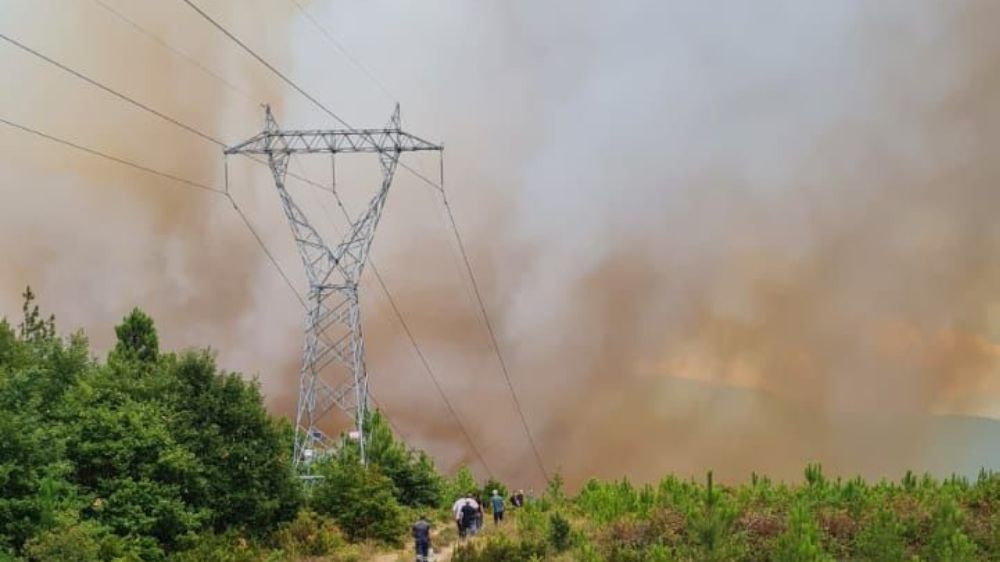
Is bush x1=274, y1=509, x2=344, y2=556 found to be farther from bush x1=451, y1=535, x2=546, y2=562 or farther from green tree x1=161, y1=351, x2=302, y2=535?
bush x1=451, y1=535, x2=546, y2=562

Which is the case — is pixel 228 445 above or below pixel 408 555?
above

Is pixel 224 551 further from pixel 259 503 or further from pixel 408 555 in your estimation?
pixel 408 555

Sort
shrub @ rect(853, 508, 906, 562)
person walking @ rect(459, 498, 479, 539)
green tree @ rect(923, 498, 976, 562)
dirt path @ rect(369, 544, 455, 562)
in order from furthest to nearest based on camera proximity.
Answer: person walking @ rect(459, 498, 479, 539)
dirt path @ rect(369, 544, 455, 562)
shrub @ rect(853, 508, 906, 562)
green tree @ rect(923, 498, 976, 562)

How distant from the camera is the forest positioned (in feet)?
82.4

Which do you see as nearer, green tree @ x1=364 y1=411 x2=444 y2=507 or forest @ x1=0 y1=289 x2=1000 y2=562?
forest @ x1=0 y1=289 x2=1000 y2=562

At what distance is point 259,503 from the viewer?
32.6 meters

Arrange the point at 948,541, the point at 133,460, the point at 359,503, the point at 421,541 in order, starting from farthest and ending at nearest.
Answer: the point at 359,503 → the point at 133,460 → the point at 421,541 → the point at 948,541

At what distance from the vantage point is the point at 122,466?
98.4 ft

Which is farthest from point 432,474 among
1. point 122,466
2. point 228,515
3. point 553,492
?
point 122,466

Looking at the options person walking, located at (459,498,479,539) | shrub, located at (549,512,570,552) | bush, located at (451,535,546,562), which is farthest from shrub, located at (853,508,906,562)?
person walking, located at (459,498,479,539)

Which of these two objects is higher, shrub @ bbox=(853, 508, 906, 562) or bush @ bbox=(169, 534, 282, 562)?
bush @ bbox=(169, 534, 282, 562)

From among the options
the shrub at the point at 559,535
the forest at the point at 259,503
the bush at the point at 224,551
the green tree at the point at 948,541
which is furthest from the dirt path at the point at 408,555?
the green tree at the point at 948,541

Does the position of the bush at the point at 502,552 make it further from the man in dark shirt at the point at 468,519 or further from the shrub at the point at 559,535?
the man in dark shirt at the point at 468,519

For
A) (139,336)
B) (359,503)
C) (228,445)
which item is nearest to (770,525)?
(359,503)
